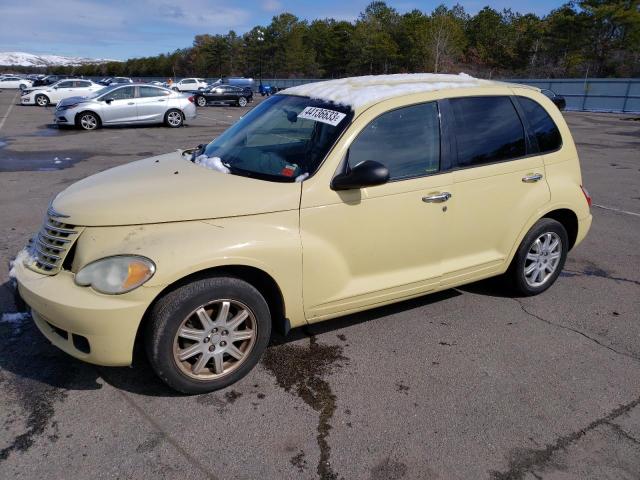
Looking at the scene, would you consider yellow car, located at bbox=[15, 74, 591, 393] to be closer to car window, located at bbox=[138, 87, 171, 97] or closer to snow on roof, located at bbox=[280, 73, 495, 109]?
snow on roof, located at bbox=[280, 73, 495, 109]

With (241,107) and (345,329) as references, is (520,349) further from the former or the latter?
(241,107)

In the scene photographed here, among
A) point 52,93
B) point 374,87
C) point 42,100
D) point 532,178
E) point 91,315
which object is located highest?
point 374,87

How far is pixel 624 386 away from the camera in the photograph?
3.25 meters

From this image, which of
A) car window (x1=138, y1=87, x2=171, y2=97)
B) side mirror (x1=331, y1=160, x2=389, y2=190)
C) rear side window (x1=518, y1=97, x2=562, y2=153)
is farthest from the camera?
car window (x1=138, y1=87, x2=171, y2=97)

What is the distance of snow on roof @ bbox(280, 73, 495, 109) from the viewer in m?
3.54

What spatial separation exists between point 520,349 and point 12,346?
11.8ft

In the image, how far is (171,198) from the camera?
3035 millimetres

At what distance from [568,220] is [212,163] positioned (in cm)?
319

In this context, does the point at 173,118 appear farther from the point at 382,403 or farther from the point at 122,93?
the point at 382,403

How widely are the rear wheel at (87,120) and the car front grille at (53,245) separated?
652 inches

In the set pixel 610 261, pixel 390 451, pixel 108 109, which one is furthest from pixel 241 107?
pixel 390 451

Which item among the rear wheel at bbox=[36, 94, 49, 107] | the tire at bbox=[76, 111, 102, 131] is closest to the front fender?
the tire at bbox=[76, 111, 102, 131]

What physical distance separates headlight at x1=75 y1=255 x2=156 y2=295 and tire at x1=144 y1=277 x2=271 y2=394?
7.5 inches

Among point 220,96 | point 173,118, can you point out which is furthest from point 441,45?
point 173,118
